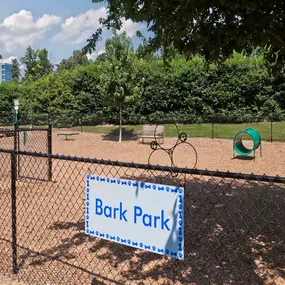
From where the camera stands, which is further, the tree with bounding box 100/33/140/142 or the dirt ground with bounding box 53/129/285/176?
the tree with bounding box 100/33/140/142

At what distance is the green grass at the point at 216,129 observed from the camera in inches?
598

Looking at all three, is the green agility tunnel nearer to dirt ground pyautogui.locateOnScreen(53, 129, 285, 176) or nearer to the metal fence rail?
dirt ground pyautogui.locateOnScreen(53, 129, 285, 176)

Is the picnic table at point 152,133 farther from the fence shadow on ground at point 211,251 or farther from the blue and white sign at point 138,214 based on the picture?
the blue and white sign at point 138,214

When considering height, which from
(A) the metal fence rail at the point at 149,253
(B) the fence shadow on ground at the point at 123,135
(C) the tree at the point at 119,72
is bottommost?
(A) the metal fence rail at the point at 149,253

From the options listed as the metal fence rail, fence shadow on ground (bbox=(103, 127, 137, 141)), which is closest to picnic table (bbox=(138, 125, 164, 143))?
fence shadow on ground (bbox=(103, 127, 137, 141))

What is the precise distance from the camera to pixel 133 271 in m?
3.33

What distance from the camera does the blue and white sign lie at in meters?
2.32

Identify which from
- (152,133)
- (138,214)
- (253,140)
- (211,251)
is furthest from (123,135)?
(138,214)

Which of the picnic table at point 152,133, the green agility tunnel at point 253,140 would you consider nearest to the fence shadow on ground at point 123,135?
the picnic table at point 152,133

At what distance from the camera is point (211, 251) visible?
3.74 meters

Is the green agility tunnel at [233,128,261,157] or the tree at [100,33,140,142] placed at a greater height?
the tree at [100,33,140,142]

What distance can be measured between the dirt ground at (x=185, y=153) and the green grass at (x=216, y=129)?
935 mm

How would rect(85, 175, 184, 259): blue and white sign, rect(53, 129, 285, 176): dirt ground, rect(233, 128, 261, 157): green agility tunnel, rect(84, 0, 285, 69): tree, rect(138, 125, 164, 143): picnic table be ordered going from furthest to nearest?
rect(138, 125, 164, 143): picnic table < rect(233, 128, 261, 157): green agility tunnel < rect(53, 129, 285, 176): dirt ground < rect(84, 0, 285, 69): tree < rect(85, 175, 184, 259): blue and white sign

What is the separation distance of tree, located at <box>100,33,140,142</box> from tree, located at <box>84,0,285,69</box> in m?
10.5
